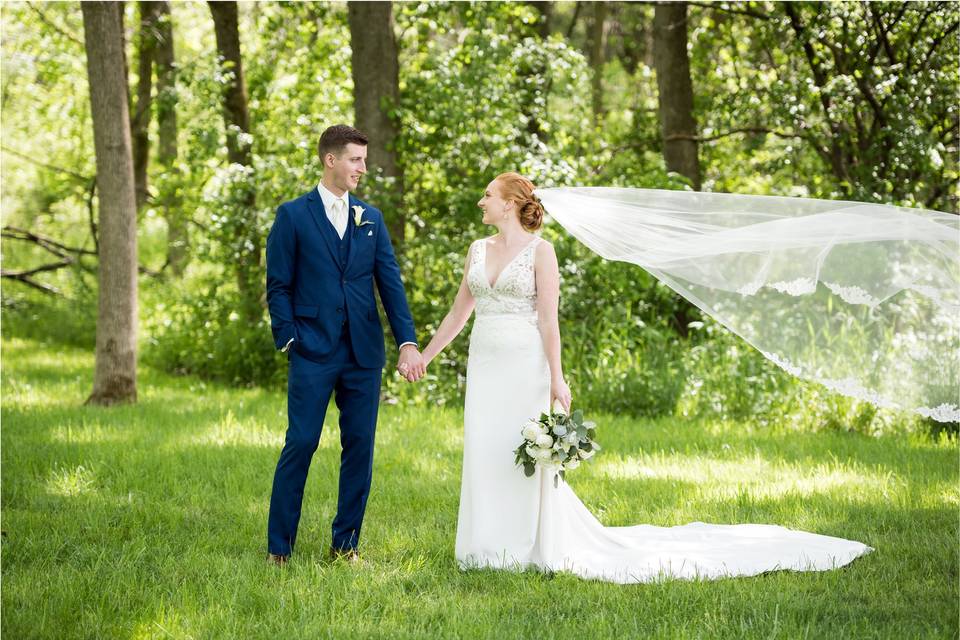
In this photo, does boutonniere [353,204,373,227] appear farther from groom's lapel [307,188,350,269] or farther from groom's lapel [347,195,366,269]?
groom's lapel [307,188,350,269]

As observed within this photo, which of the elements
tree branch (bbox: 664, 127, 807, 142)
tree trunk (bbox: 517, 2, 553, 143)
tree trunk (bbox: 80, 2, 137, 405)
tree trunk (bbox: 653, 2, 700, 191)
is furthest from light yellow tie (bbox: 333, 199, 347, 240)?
tree trunk (bbox: 653, 2, 700, 191)

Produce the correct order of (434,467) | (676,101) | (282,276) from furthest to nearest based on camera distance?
(676,101)
(434,467)
(282,276)

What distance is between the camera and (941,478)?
22.1ft

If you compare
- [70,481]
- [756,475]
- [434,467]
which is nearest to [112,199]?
[70,481]

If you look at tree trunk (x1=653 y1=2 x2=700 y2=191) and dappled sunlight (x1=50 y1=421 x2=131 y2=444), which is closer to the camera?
dappled sunlight (x1=50 y1=421 x2=131 y2=444)

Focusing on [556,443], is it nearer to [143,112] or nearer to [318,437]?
[318,437]

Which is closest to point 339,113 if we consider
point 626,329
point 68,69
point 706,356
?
point 626,329

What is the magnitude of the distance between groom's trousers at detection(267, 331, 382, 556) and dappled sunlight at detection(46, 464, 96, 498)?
6.90ft

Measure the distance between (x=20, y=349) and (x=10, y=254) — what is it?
9.92ft

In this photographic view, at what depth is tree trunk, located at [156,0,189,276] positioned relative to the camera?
1234cm

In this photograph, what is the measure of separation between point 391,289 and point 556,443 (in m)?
1.18

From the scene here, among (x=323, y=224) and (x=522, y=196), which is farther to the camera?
(x=522, y=196)

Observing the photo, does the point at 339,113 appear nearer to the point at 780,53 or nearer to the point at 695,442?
the point at 780,53

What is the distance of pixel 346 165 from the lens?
194 inches
